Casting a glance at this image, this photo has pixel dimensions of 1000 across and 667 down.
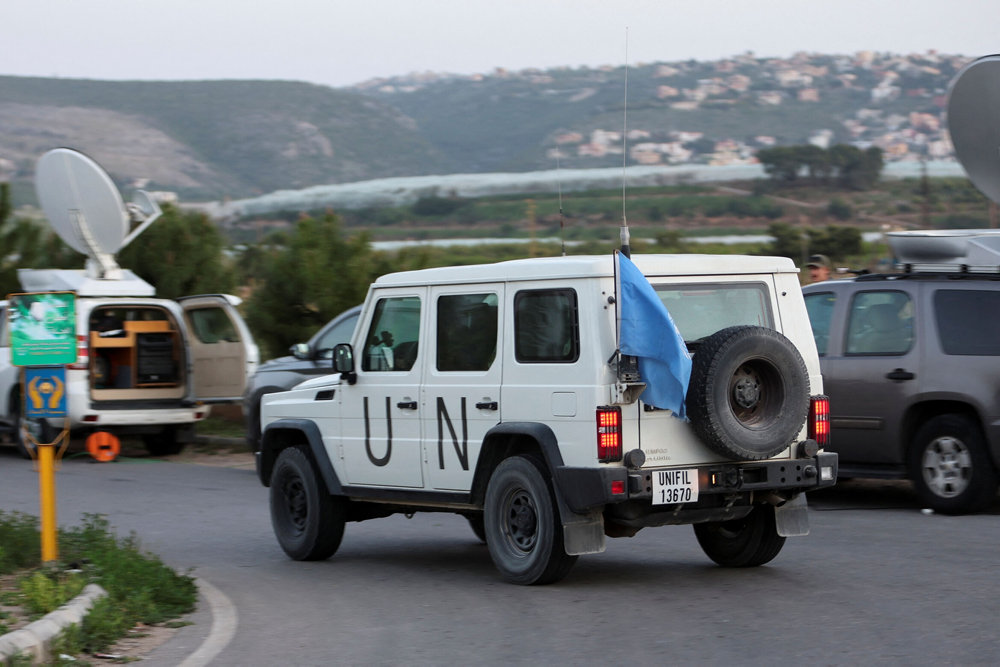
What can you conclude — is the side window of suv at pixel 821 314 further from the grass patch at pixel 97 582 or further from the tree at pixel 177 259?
the tree at pixel 177 259

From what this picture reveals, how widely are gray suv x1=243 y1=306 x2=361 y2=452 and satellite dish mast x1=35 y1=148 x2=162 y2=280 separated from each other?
13.2ft

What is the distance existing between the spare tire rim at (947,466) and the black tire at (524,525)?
431 centimetres

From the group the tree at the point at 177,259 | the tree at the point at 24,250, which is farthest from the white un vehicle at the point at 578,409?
the tree at the point at 24,250

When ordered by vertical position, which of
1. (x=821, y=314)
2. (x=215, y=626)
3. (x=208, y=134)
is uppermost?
(x=208, y=134)

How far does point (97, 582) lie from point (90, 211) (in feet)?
38.2

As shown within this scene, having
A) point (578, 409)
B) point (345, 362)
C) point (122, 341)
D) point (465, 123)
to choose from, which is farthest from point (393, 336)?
point (465, 123)

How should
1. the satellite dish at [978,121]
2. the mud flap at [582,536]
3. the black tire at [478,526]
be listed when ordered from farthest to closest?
the satellite dish at [978,121] → the black tire at [478,526] → the mud flap at [582,536]

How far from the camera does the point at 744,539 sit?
8.52 metres

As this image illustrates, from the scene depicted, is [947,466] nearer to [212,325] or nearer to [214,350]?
[214,350]

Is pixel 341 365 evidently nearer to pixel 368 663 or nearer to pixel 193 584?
pixel 193 584

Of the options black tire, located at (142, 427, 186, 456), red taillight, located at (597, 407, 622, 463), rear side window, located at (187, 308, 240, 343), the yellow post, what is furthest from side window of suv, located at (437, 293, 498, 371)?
black tire, located at (142, 427, 186, 456)

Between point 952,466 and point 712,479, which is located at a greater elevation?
point 712,479

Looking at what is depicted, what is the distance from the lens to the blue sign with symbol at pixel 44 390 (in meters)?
8.55

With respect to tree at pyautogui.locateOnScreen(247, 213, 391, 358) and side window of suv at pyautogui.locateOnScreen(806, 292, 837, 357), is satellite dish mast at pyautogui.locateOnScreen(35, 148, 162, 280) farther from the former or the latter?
side window of suv at pyautogui.locateOnScreen(806, 292, 837, 357)
